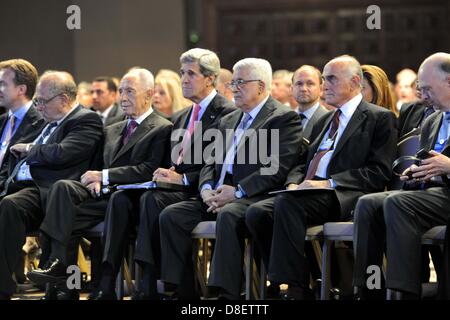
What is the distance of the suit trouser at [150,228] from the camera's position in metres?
5.82

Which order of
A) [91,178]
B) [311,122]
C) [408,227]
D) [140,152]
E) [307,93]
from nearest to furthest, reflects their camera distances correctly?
1. [408,227]
2. [91,178]
3. [140,152]
4. [311,122]
5. [307,93]

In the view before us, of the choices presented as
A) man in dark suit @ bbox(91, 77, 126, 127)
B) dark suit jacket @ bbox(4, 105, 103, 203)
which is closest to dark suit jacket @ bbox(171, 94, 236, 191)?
dark suit jacket @ bbox(4, 105, 103, 203)

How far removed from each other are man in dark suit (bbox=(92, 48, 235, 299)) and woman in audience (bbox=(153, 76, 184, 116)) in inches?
62.5

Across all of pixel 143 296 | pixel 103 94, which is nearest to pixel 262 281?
pixel 143 296

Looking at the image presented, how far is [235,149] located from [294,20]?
21.7 feet

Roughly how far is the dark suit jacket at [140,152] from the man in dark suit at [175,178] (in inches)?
3.2

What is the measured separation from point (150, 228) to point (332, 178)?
46.4 inches

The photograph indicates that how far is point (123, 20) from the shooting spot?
1205 cm

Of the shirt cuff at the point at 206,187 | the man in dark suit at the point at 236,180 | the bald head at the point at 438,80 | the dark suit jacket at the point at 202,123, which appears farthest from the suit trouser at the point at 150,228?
the bald head at the point at 438,80

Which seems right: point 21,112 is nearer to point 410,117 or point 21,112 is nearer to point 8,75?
point 8,75

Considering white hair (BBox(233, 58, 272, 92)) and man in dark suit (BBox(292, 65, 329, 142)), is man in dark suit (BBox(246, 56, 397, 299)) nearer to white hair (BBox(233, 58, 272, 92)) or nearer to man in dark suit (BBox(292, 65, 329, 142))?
white hair (BBox(233, 58, 272, 92))

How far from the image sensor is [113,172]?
6.30 meters

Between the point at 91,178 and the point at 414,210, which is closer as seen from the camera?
the point at 414,210
